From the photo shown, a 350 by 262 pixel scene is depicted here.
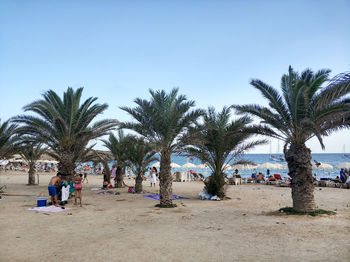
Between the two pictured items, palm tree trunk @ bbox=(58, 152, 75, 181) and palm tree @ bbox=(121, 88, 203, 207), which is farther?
palm tree trunk @ bbox=(58, 152, 75, 181)

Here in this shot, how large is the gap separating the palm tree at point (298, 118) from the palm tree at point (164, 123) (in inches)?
98.3

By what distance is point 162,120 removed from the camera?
10984 millimetres

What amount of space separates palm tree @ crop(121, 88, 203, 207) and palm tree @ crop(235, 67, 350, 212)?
2496mm

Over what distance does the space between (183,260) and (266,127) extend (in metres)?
6.62

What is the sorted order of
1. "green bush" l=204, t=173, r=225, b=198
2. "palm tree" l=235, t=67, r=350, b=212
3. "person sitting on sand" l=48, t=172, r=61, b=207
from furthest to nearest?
1. "green bush" l=204, t=173, r=225, b=198
2. "person sitting on sand" l=48, t=172, r=61, b=207
3. "palm tree" l=235, t=67, r=350, b=212

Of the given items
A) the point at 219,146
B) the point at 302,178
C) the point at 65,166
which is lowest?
the point at 302,178

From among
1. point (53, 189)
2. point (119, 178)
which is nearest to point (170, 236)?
point (53, 189)

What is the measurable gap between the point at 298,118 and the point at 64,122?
1004 centimetres

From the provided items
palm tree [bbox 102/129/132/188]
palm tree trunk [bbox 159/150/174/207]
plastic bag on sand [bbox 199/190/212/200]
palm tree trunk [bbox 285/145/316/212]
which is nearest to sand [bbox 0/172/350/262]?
palm tree trunk [bbox 285/145/316/212]

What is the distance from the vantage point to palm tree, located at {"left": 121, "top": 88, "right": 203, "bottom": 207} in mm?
10852

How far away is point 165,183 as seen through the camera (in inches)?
434

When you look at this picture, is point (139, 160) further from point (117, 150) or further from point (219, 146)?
point (219, 146)

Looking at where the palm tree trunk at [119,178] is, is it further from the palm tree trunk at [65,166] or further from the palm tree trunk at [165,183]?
the palm tree trunk at [165,183]

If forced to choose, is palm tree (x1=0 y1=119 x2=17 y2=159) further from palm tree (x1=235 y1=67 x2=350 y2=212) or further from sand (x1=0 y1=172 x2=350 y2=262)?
palm tree (x1=235 y1=67 x2=350 y2=212)
